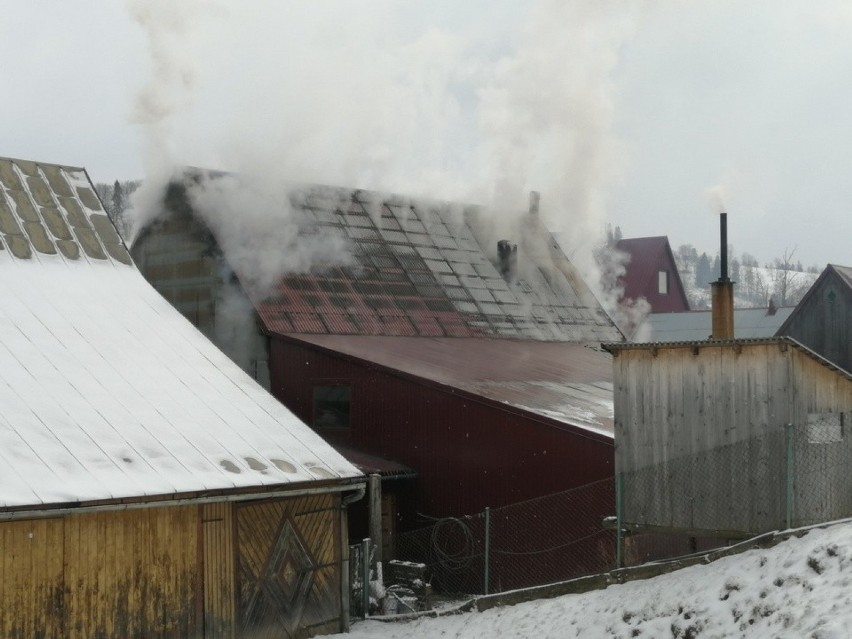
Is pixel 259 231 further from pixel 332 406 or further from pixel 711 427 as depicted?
pixel 711 427

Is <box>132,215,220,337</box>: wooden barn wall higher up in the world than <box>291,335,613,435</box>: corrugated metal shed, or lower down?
higher up

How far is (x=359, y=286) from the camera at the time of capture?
28.0m

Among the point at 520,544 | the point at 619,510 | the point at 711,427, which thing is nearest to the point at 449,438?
the point at 520,544

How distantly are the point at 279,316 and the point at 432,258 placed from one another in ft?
24.4

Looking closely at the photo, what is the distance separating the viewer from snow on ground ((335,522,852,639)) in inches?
445

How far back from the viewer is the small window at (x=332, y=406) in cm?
2331

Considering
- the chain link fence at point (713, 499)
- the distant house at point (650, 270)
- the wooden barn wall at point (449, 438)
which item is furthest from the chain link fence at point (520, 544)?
the distant house at point (650, 270)

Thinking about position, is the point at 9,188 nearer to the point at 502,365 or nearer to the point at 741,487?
the point at 502,365

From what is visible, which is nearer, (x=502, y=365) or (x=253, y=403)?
(x=253, y=403)

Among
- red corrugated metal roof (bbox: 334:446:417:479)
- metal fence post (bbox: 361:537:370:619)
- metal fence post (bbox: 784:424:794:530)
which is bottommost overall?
metal fence post (bbox: 361:537:370:619)

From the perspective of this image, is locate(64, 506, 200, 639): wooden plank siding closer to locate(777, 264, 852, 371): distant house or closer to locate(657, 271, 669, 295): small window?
locate(777, 264, 852, 371): distant house

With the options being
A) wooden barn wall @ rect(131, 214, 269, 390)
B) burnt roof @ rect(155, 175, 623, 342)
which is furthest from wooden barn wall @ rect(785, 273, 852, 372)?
wooden barn wall @ rect(131, 214, 269, 390)

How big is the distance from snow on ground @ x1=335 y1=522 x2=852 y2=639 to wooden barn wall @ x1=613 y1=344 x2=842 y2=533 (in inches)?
49.7

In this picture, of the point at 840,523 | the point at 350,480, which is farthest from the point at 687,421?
the point at 350,480
